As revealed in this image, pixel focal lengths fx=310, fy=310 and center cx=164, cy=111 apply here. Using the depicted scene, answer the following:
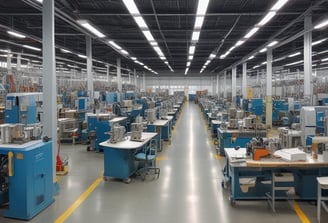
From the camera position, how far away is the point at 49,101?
547 cm

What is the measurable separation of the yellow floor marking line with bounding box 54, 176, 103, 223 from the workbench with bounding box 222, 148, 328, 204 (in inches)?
100

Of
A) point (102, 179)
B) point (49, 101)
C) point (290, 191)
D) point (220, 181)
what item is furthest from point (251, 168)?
point (49, 101)

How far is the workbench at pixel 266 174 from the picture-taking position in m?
4.76

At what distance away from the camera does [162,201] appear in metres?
5.27

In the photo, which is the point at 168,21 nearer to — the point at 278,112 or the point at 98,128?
the point at 98,128

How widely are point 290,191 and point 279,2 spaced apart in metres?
4.45

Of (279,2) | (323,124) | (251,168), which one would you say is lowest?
(251,168)

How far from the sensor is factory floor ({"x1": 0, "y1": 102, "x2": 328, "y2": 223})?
15.0 feet

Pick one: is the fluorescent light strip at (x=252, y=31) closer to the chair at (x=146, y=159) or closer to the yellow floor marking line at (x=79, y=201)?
the chair at (x=146, y=159)

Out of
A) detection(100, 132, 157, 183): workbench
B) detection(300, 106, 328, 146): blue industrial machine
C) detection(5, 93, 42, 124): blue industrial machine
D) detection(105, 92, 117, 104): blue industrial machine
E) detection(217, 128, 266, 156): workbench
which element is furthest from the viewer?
detection(105, 92, 117, 104): blue industrial machine

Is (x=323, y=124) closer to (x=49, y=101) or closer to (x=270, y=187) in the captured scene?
(x=270, y=187)

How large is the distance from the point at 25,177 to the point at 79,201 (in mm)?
1178

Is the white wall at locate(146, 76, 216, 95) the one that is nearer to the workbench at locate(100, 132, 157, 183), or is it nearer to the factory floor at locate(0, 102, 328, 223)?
the factory floor at locate(0, 102, 328, 223)

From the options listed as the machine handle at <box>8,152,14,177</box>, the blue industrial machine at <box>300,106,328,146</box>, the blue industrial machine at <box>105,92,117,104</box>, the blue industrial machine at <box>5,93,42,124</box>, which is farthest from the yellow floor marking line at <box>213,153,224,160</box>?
the blue industrial machine at <box>105,92,117,104</box>
